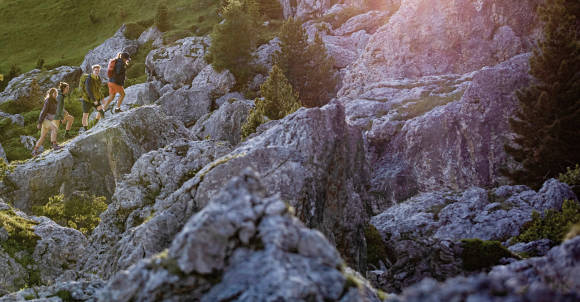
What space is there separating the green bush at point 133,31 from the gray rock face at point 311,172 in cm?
8742

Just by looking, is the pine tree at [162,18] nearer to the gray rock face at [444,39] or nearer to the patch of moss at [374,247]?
the gray rock face at [444,39]

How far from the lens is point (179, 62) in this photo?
Result: 203 feet

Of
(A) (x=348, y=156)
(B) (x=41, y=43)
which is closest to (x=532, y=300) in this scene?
(A) (x=348, y=156)

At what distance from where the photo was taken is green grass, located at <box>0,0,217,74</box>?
305 feet

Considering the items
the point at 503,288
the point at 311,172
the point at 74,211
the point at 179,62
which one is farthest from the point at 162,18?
the point at 503,288

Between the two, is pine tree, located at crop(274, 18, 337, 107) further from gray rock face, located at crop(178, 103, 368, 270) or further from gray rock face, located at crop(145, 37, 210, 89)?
gray rock face, located at crop(178, 103, 368, 270)

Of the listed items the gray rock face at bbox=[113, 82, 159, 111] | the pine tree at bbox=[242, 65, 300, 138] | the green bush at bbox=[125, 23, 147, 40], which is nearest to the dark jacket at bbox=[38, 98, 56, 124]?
the pine tree at bbox=[242, 65, 300, 138]

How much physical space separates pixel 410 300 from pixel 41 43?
11257 cm

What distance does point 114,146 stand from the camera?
24.8m

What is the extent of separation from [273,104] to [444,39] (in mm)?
19719

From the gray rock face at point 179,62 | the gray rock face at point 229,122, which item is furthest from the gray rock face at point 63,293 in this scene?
the gray rock face at point 179,62

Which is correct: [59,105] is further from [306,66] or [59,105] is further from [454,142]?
[306,66]

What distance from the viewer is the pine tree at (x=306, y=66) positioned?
1965 inches

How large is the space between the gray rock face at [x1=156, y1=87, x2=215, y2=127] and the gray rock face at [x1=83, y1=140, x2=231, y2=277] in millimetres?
28756
